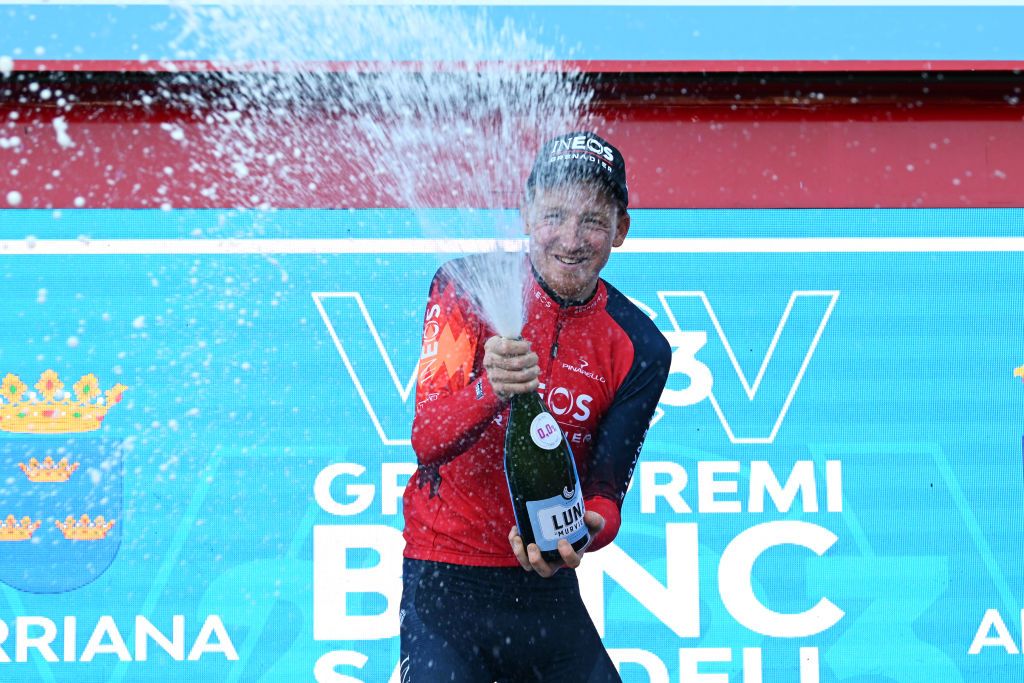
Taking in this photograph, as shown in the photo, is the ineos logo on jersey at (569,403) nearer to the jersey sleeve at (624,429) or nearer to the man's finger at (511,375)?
the jersey sleeve at (624,429)

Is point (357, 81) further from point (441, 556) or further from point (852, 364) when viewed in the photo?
point (852, 364)

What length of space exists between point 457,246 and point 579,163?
1.44 m

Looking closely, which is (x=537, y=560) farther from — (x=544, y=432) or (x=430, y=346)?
(x=430, y=346)

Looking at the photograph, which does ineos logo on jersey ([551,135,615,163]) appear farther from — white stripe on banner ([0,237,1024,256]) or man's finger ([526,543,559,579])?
white stripe on banner ([0,237,1024,256])

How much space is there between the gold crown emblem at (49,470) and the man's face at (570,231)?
2100 millimetres

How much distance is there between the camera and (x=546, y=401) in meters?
2.18

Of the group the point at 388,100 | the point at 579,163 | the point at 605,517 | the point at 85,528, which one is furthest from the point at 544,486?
the point at 85,528

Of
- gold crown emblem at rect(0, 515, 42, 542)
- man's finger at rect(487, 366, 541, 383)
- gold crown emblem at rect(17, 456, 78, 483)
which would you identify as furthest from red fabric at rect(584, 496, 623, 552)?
gold crown emblem at rect(0, 515, 42, 542)

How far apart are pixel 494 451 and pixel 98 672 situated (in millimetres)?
2033

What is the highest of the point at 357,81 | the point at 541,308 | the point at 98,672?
the point at 357,81

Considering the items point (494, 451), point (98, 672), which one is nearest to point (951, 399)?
point (494, 451)

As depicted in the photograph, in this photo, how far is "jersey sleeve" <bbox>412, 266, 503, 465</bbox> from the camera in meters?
1.88

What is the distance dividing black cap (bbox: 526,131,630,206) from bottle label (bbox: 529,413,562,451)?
1.68 feet

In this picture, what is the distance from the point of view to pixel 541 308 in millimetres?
2213
